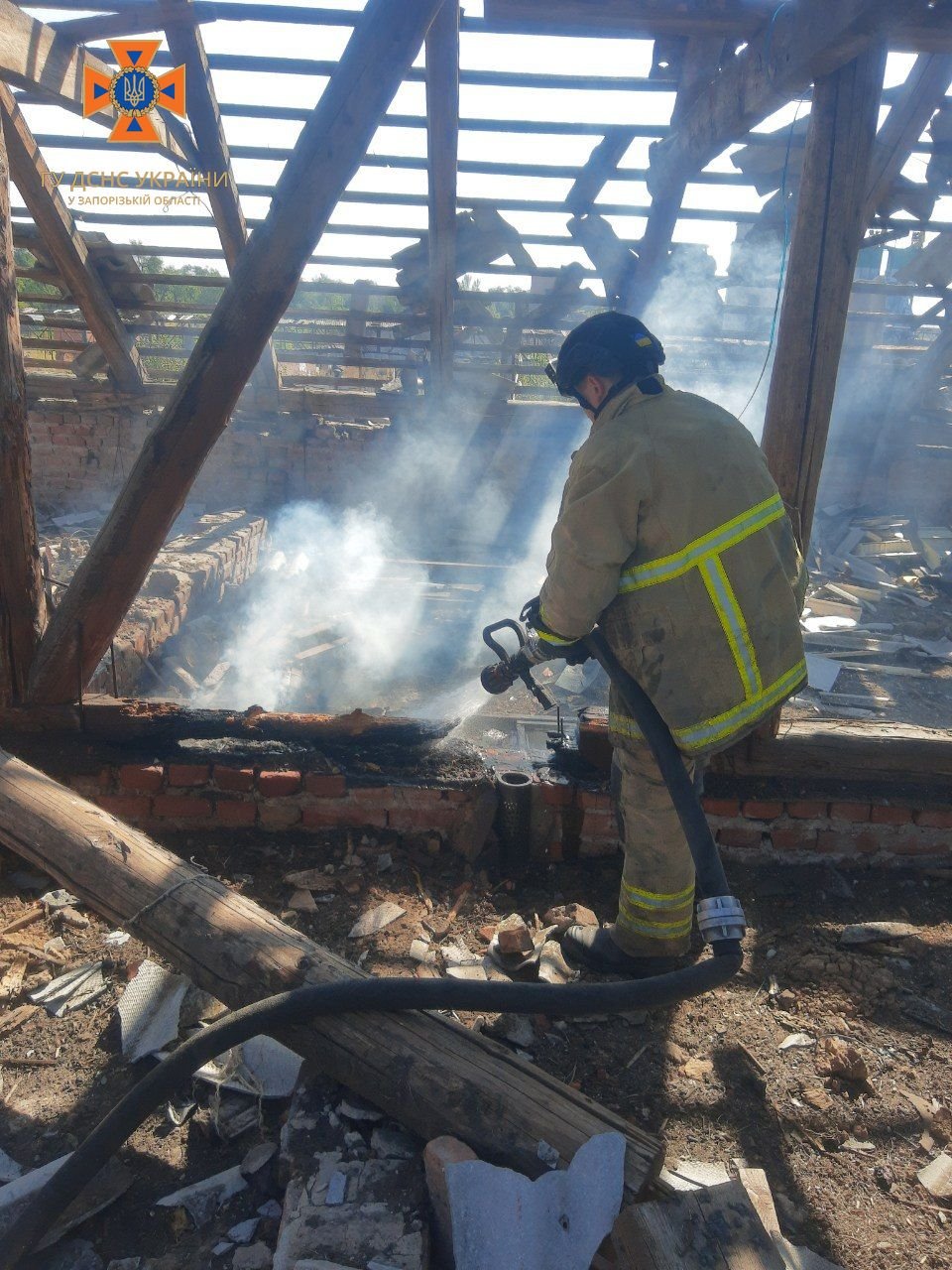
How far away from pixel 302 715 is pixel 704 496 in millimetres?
2033

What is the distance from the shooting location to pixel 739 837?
130 inches

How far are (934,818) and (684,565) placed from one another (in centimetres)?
184

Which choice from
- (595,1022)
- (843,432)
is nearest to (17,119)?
(595,1022)

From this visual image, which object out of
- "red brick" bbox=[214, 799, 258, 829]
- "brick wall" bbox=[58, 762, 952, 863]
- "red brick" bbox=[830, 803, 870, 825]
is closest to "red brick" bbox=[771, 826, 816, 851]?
"brick wall" bbox=[58, 762, 952, 863]

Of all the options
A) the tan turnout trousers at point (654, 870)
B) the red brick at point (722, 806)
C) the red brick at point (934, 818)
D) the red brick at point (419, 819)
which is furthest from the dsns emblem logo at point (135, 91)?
the red brick at point (934, 818)

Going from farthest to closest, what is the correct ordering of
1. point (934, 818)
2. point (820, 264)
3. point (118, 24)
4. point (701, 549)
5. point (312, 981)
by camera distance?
point (118, 24) < point (934, 818) < point (820, 264) < point (701, 549) < point (312, 981)

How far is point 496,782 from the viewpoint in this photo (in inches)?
128

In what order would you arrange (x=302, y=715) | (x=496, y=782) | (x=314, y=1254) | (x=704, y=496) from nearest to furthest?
(x=314, y=1254) → (x=704, y=496) → (x=496, y=782) → (x=302, y=715)

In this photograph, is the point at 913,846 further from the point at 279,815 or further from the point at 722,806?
the point at 279,815

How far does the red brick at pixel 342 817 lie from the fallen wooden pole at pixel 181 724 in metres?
0.29

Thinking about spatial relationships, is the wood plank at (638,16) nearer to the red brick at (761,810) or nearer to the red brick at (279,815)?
the red brick at (761,810)

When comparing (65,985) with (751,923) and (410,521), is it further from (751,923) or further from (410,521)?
(410,521)

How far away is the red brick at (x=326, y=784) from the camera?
3.27 metres

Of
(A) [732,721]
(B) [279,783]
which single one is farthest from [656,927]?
(B) [279,783]
